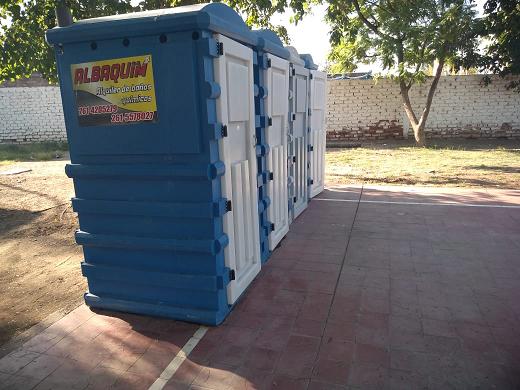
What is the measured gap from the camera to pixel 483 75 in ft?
44.5

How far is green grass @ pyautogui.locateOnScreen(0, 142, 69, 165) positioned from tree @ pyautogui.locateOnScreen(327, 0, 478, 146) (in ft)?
35.8

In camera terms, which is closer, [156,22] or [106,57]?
[156,22]

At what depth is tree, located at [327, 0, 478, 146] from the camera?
12062 millimetres

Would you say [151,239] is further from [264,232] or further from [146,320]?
[264,232]

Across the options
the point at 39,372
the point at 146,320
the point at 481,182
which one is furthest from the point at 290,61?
the point at 481,182

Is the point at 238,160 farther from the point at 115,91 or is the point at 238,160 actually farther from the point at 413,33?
the point at 413,33

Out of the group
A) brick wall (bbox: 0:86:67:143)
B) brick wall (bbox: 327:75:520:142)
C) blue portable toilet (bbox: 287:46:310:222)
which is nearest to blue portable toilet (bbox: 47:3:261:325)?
blue portable toilet (bbox: 287:46:310:222)

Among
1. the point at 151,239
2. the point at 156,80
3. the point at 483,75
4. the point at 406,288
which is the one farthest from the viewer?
the point at 483,75

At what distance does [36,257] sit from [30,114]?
13867mm

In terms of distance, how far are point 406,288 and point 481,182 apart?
18.0 feet

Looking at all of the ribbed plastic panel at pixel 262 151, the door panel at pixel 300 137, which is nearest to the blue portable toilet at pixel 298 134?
the door panel at pixel 300 137

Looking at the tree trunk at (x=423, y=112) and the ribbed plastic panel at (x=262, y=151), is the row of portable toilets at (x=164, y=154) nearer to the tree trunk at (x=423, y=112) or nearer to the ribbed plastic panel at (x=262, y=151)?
the ribbed plastic panel at (x=262, y=151)

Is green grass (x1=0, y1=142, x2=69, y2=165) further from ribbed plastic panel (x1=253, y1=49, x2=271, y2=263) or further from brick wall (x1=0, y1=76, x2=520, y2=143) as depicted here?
ribbed plastic panel (x1=253, y1=49, x2=271, y2=263)

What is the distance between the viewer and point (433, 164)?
1007 cm
